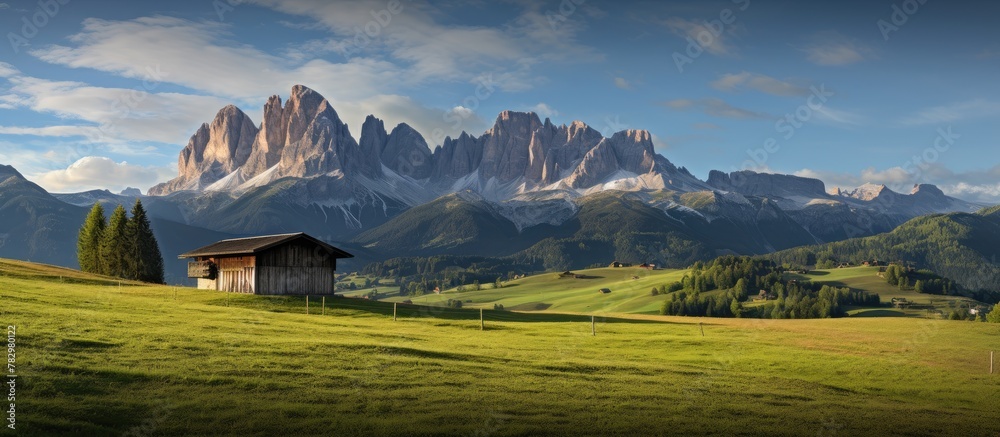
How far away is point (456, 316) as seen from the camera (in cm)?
7650

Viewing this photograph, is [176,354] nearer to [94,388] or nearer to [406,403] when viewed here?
[94,388]

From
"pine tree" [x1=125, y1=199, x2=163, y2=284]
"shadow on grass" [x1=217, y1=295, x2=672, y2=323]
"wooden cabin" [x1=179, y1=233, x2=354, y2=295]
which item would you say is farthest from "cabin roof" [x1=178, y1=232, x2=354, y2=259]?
"pine tree" [x1=125, y1=199, x2=163, y2=284]

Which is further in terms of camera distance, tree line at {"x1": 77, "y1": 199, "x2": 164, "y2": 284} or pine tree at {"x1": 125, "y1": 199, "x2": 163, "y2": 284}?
pine tree at {"x1": 125, "y1": 199, "x2": 163, "y2": 284}

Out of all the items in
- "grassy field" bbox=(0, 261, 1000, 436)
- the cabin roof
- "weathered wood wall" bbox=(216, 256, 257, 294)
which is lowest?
"grassy field" bbox=(0, 261, 1000, 436)

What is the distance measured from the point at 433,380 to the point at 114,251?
99378mm

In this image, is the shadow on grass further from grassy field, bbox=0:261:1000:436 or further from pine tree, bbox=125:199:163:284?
pine tree, bbox=125:199:163:284

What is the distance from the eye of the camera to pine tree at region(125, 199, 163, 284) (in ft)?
372

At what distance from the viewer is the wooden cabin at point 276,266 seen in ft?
268

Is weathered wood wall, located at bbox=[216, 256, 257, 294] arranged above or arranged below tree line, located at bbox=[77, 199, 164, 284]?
below

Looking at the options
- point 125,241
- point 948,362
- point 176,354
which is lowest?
point 948,362

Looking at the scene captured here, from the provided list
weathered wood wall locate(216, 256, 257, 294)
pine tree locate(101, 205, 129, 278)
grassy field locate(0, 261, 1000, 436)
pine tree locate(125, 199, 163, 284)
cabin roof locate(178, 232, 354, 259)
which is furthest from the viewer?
pine tree locate(125, 199, 163, 284)

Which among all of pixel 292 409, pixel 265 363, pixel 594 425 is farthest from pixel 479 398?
pixel 265 363

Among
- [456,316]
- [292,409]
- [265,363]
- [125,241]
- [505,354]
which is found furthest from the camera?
[125,241]

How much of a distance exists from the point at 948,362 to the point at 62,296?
215 feet
